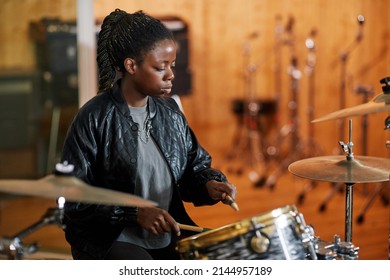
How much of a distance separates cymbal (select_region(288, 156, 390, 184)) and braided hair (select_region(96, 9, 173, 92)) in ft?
2.04

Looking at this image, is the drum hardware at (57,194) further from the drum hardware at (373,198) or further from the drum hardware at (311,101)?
the drum hardware at (311,101)

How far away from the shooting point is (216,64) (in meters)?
5.75

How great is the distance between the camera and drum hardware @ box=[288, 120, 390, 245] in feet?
7.82

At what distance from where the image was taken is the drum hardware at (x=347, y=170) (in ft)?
7.82

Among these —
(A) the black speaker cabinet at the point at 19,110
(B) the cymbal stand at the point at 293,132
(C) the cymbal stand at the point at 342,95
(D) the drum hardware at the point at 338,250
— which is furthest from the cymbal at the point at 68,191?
(B) the cymbal stand at the point at 293,132

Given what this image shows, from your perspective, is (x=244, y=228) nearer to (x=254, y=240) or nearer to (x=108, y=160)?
(x=254, y=240)

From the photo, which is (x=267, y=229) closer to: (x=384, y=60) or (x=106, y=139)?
(x=106, y=139)

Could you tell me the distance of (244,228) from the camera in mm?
2082

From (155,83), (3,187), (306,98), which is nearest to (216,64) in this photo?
(306,98)

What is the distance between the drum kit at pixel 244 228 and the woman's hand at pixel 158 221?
0.34 ft

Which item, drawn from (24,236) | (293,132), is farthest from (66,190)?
(293,132)

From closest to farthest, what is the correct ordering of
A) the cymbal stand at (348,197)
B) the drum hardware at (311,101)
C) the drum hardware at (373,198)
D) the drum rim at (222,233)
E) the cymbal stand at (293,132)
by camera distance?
the drum rim at (222,233) < the cymbal stand at (348,197) < the drum hardware at (373,198) < the drum hardware at (311,101) < the cymbal stand at (293,132)

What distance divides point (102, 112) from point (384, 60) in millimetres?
3141

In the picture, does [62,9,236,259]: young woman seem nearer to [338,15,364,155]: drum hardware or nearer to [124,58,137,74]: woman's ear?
[124,58,137,74]: woman's ear
